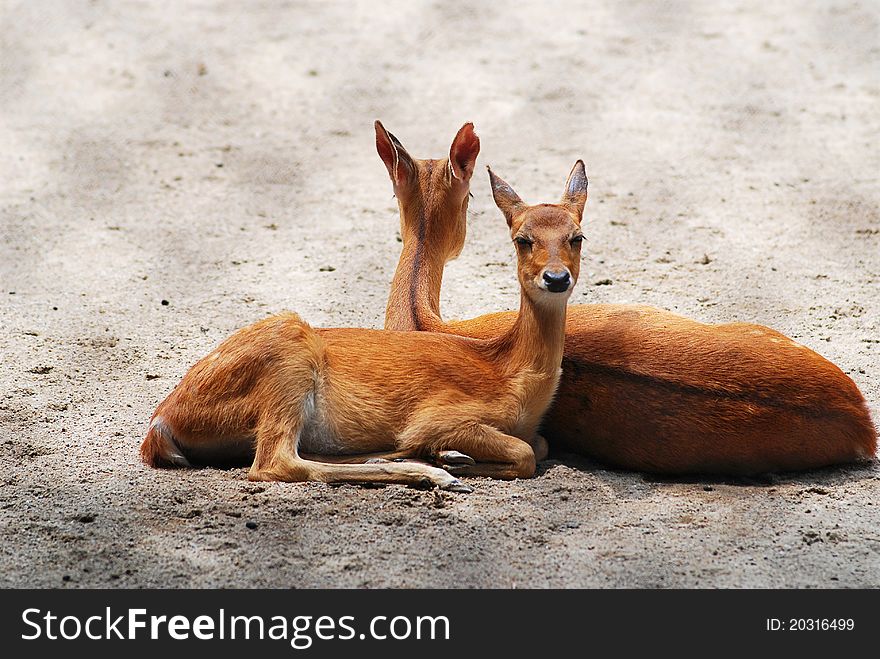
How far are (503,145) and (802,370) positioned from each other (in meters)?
4.51

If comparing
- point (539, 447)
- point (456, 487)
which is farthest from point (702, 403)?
point (456, 487)

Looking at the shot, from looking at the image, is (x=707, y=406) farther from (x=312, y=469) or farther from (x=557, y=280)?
(x=312, y=469)

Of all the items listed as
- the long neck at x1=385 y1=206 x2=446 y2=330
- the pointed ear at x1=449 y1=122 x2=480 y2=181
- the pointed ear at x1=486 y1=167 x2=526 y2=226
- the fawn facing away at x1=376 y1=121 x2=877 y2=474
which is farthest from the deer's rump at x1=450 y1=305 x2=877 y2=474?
the pointed ear at x1=449 y1=122 x2=480 y2=181

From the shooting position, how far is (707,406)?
4820 mm

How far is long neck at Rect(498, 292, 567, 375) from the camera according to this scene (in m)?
4.86

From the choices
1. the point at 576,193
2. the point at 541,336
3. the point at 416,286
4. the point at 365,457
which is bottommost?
the point at 365,457

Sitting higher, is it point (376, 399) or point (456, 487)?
point (376, 399)

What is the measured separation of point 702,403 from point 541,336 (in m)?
0.69

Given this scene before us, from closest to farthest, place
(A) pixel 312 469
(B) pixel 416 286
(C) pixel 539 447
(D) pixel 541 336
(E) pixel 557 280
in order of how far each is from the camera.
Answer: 1. (E) pixel 557 280
2. (A) pixel 312 469
3. (D) pixel 541 336
4. (C) pixel 539 447
5. (B) pixel 416 286

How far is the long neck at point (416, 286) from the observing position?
588 centimetres

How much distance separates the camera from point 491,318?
580 centimetres

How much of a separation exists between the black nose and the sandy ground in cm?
78

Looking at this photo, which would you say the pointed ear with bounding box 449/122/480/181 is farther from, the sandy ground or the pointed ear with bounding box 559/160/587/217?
the sandy ground

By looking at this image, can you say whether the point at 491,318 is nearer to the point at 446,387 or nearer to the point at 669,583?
the point at 446,387
